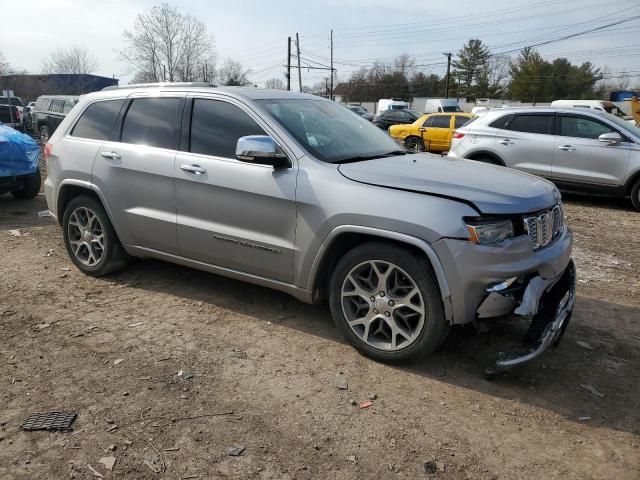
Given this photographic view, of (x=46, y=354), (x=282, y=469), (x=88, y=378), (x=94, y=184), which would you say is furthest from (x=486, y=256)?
(x=94, y=184)

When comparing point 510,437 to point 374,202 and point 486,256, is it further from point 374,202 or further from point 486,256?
point 374,202

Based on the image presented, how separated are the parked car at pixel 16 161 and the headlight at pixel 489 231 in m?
7.28

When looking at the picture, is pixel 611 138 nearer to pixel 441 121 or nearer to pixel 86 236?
pixel 86 236

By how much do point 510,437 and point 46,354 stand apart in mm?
3022

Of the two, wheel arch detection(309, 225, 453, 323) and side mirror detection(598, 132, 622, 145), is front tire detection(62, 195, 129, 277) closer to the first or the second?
wheel arch detection(309, 225, 453, 323)

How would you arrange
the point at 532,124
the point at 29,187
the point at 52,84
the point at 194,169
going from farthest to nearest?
the point at 52,84 → the point at 532,124 → the point at 29,187 → the point at 194,169

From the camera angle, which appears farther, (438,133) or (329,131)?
(438,133)

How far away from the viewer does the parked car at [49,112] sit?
18938 millimetres

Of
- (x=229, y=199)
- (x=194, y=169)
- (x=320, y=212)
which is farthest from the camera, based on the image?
(x=194, y=169)

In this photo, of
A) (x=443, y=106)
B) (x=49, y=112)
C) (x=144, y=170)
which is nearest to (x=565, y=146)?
(x=144, y=170)

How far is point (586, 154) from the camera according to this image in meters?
8.91

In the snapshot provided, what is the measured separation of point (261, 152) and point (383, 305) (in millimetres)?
1309

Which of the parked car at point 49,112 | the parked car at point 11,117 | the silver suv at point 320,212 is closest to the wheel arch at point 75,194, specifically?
the silver suv at point 320,212

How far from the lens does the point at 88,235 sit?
4.98 m
